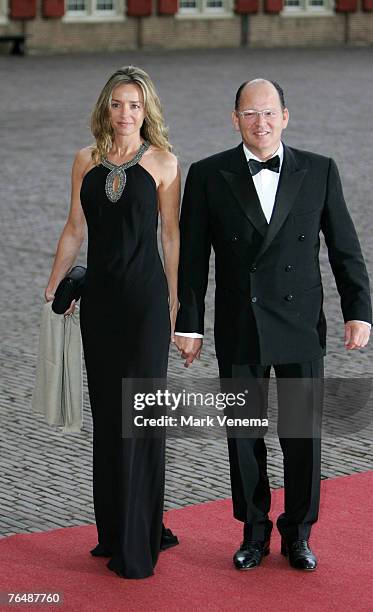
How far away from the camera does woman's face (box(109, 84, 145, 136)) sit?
5.20 metres

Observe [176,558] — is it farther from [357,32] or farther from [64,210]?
[357,32]

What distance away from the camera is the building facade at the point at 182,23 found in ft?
116

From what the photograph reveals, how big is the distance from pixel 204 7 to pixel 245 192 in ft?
109

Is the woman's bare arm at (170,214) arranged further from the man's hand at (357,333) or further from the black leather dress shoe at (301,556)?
the black leather dress shoe at (301,556)

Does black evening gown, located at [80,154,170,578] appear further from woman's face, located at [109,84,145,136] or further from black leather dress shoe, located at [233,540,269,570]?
black leather dress shoe, located at [233,540,269,570]

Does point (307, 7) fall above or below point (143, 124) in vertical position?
below

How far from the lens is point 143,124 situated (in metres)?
5.35

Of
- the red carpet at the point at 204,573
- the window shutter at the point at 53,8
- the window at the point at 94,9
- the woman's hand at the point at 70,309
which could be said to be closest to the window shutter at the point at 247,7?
the window at the point at 94,9

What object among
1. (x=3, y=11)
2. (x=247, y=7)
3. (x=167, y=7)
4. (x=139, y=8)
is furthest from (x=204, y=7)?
(x=3, y=11)

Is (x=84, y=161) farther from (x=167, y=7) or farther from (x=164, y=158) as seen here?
(x=167, y=7)

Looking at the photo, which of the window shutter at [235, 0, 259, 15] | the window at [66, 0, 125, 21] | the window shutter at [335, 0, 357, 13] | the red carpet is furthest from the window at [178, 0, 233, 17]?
the red carpet

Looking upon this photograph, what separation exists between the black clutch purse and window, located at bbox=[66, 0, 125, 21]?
1235 inches

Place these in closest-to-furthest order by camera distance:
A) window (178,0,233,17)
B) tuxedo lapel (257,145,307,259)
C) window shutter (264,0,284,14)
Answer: tuxedo lapel (257,145,307,259) < window (178,0,233,17) < window shutter (264,0,284,14)

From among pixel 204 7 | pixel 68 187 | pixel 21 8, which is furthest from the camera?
pixel 204 7
